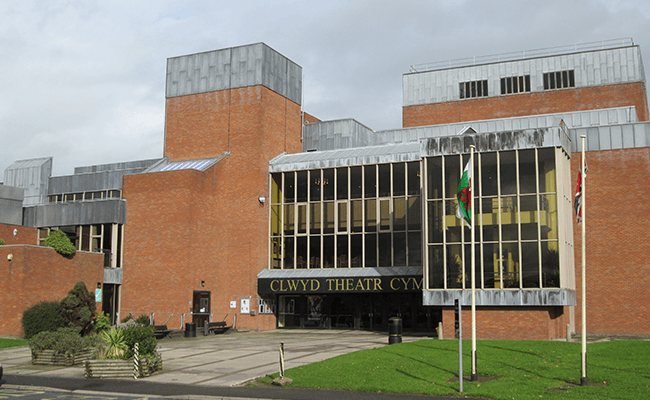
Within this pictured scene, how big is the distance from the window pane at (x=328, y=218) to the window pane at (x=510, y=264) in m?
13.1

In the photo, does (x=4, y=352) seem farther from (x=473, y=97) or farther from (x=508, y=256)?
(x=473, y=97)

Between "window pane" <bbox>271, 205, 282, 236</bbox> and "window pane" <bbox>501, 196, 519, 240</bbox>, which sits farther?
"window pane" <bbox>271, 205, 282, 236</bbox>

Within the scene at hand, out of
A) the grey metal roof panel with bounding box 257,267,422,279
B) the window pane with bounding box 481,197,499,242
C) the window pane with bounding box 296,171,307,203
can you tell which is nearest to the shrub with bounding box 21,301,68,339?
the grey metal roof panel with bounding box 257,267,422,279

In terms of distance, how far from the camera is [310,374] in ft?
62.7

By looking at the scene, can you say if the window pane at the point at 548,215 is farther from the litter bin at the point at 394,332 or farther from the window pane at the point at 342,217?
the window pane at the point at 342,217

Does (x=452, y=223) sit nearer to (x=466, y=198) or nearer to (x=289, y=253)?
(x=466, y=198)

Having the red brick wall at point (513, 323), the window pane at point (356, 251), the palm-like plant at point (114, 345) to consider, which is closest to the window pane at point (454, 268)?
the red brick wall at point (513, 323)

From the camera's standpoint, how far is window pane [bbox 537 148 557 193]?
30.0 m

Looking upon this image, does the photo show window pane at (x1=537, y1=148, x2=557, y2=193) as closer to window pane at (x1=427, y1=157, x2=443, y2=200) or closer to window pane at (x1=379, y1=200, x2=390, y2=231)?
window pane at (x1=427, y1=157, x2=443, y2=200)

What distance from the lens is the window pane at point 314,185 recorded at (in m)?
41.0

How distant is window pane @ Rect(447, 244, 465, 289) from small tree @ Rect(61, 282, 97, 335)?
18.1m

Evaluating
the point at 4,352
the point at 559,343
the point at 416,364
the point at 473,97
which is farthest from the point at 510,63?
the point at 4,352

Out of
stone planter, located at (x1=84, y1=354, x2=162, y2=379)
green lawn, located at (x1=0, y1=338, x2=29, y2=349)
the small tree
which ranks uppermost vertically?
the small tree

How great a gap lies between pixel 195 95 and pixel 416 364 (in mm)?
28233
